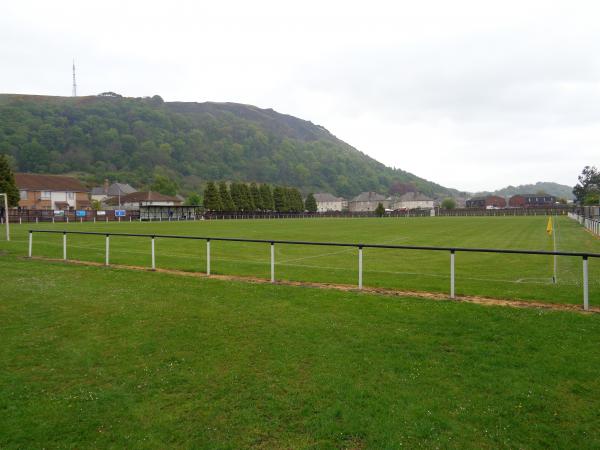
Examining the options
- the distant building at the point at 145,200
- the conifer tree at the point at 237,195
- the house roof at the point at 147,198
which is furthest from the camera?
the house roof at the point at 147,198

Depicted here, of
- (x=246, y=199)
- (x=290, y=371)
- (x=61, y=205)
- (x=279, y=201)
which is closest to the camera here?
(x=290, y=371)

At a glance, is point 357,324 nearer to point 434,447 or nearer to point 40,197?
point 434,447

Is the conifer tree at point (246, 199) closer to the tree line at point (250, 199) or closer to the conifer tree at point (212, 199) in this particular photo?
the tree line at point (250, 199)

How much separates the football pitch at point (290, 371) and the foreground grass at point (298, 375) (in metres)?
0.02

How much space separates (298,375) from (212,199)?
10002cm

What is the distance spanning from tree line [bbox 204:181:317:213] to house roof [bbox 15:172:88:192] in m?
29.4

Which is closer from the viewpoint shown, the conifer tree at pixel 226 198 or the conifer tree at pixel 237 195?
the conifer tree at pixel 226 198

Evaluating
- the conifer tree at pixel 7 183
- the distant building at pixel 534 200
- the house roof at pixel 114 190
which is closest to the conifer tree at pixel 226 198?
the conifer tree at pixel 7 183

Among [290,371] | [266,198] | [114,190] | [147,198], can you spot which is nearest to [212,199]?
Result: [266,198]

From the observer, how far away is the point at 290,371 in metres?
5.83

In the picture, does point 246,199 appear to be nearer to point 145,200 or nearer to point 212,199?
point 212,199

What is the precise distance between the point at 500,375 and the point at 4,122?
201149 millimetres

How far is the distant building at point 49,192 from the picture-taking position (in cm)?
9075

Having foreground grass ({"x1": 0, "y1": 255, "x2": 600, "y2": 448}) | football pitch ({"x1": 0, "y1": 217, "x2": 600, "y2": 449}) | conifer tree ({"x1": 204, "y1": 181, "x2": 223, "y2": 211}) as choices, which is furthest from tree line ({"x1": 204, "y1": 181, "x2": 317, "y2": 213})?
foreground grass ({"x1": 0, "y1": 255, "x2": 600, "y2": 448})
